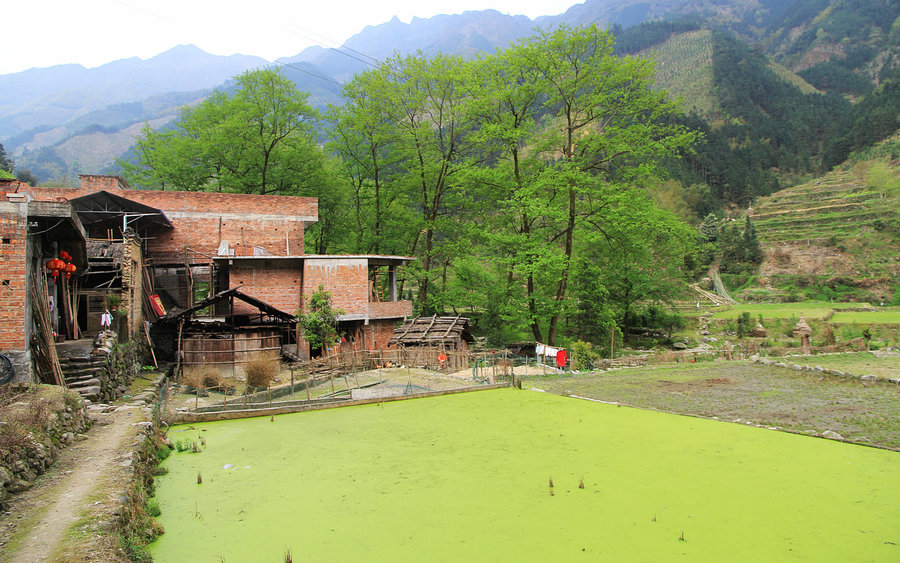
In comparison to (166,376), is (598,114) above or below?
above

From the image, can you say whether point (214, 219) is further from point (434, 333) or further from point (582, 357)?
point (582, 357)

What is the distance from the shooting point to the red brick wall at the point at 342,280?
730 inches

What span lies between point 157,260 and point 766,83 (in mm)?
101729

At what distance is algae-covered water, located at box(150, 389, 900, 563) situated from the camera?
4.28 metres

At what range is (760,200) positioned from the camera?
2442 inches

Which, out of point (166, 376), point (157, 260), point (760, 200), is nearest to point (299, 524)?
point (166, 376)

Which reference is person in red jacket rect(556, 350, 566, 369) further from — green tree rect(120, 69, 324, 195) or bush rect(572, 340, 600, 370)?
green tree rect(120, 69, 324, 195)

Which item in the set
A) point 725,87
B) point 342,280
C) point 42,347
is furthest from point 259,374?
point 725,87

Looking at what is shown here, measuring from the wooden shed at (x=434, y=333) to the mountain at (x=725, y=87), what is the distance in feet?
106

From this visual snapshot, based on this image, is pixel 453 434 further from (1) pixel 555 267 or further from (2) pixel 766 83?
(2) pixel 766 83

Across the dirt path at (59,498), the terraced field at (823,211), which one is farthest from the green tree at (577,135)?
the terraced field at (823,211)

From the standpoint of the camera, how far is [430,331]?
1839cm

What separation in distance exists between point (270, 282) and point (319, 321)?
2744 mm

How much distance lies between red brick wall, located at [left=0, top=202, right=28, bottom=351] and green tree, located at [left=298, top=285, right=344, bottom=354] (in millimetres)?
9316
